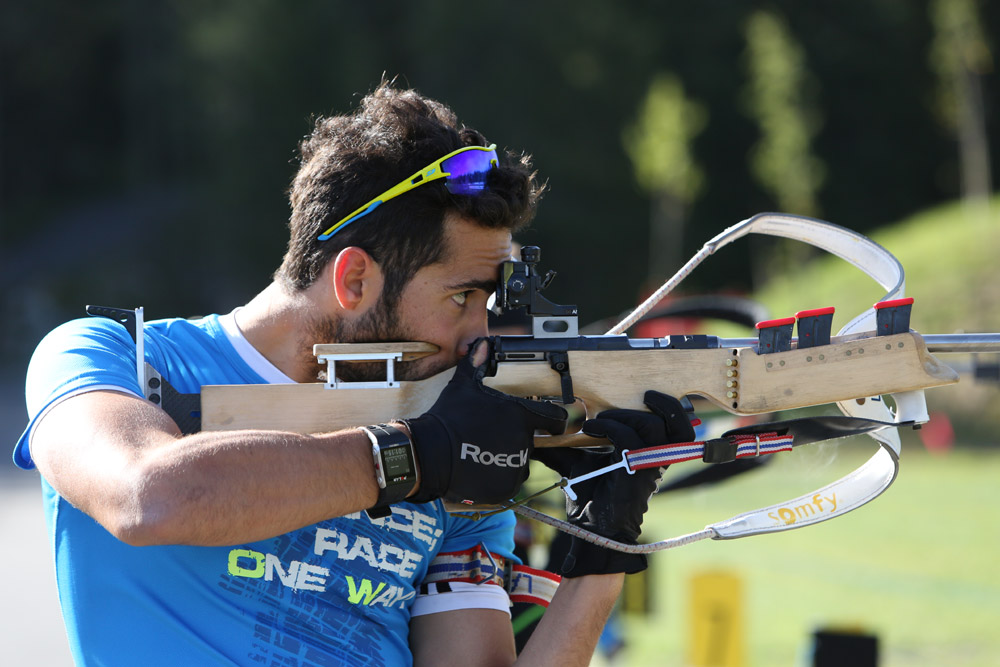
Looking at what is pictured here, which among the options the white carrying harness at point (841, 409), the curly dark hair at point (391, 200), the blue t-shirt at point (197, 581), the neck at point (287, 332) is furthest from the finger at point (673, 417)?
the neck at point (287, 332)

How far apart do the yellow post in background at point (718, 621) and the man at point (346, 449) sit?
2.68 metres

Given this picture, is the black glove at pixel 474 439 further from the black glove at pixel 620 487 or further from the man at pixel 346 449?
the black glove at pixel 620 487

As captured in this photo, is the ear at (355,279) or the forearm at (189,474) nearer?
the forearm at (189,474)

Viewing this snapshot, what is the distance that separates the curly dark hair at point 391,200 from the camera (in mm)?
2379

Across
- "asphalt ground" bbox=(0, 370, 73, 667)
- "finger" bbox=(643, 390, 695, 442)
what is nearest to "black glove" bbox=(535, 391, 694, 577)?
"finger" bbox=(643, 390, 695, 442)

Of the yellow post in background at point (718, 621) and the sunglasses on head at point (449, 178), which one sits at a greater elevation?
the sunglasses on head at point (449, 178)

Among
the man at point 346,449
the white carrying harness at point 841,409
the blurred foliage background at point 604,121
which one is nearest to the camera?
the man at point 346,449

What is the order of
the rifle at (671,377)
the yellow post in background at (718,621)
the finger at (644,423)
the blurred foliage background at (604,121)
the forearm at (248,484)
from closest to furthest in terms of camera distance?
the forearm at (248,484)
the rifle at (671,377)
the finger at (644,423)
the yellow post in background at (718,621)
the blurred foliage background at (604,121)

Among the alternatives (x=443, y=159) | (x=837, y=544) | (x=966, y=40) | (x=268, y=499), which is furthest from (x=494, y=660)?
(x=966, y=40)

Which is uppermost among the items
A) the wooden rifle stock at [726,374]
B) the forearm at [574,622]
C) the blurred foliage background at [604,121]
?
the blurred foliage background at [604,121]

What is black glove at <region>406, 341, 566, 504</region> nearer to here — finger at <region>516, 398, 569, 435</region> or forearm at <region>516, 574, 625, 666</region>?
finger at <region>516, 398, 569, 435</region>

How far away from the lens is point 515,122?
28672 mm

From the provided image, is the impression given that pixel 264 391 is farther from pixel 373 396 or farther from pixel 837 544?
pixel 837 544

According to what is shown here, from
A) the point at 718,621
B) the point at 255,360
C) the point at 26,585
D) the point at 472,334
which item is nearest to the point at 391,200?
the point at 472,334
